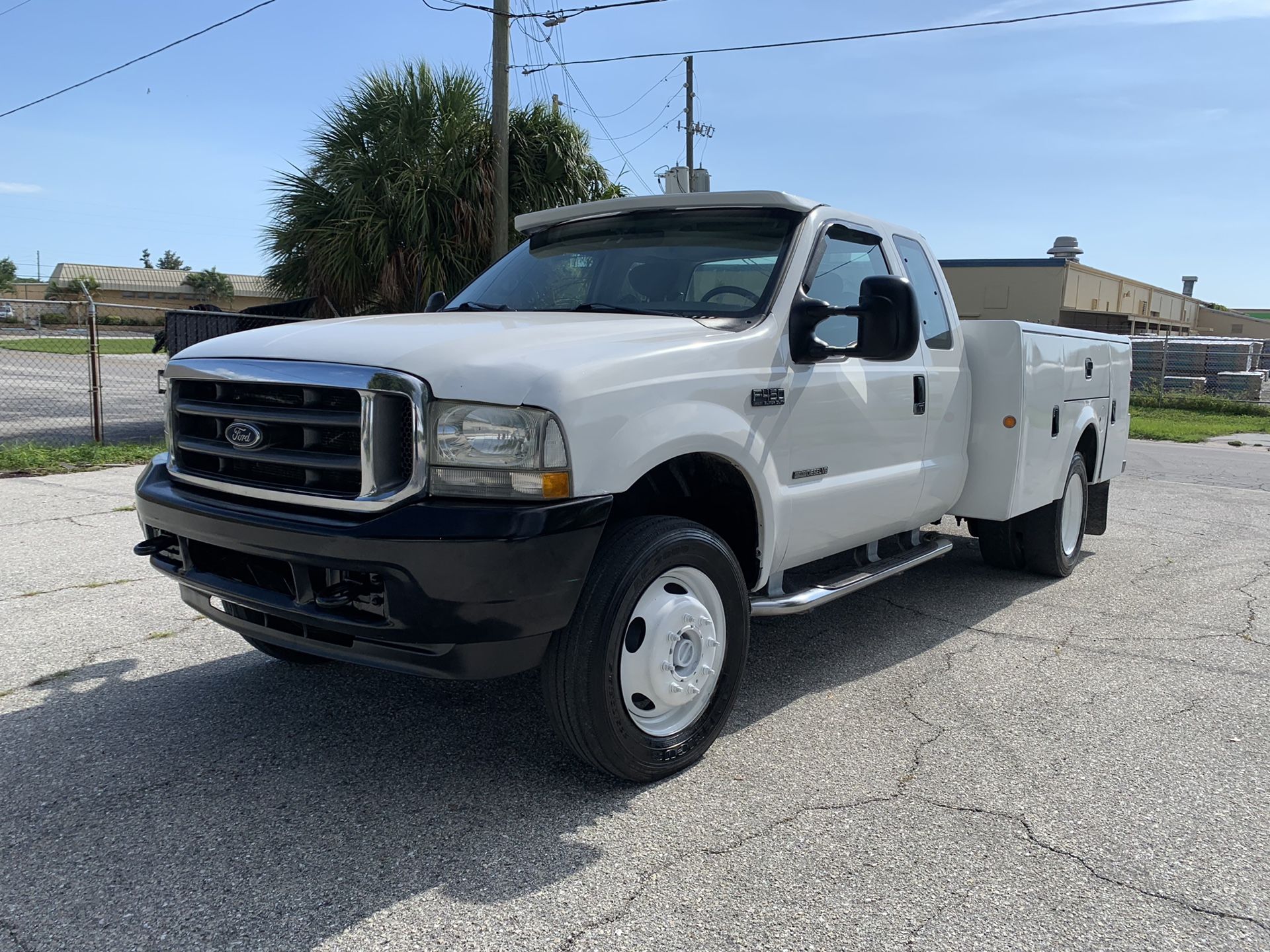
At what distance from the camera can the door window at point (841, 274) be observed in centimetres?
429

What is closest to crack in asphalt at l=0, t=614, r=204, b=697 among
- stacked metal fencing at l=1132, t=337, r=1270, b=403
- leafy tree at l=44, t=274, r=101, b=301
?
stacked metal fencing at l=1132, t=337, r=1270, b=403

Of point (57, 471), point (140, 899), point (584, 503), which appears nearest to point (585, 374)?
point (584, 503)

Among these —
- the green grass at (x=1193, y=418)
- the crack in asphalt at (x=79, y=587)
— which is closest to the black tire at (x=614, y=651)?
the crack in asphalt at (x=79, y=587)

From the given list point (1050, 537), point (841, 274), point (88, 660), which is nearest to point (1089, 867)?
point (841, 274)

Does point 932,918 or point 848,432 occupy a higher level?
point 848,432

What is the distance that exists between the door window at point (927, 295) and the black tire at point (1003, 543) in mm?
1616

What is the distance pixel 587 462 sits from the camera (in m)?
2.99

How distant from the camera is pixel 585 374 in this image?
3.02 metres

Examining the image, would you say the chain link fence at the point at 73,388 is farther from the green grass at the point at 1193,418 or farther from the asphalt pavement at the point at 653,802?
the green grass at the point at 1193,418

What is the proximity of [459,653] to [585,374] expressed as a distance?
0.89m

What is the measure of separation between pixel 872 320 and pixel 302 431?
2.14 metres

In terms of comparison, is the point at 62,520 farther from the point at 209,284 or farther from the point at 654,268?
the point at 209,284

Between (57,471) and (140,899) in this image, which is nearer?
(140,899)

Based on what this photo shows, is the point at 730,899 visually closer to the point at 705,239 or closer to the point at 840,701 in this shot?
the point at 840,701
